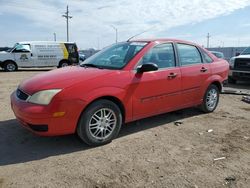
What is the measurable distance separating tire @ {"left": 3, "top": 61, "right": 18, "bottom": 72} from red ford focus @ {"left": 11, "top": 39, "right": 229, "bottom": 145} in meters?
15.0

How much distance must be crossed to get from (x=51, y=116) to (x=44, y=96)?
0.30m

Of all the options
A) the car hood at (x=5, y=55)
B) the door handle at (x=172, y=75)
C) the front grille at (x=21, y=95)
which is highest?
the car hood at (x=5, y=55)

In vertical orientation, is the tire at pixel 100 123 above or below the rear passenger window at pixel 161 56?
below

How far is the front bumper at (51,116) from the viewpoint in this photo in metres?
3.79

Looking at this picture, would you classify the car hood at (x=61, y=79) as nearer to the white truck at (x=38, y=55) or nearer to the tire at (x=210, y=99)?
the tire at (x=210, y=99)

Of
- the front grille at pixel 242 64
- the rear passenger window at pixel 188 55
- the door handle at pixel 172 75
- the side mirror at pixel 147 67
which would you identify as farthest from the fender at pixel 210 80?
the front grille at pixel 242 64

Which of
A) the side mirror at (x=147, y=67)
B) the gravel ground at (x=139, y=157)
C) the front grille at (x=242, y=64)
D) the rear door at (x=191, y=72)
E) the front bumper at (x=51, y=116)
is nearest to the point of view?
the gravel ground at (x=139, y=157)

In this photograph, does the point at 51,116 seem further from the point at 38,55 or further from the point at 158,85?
the point at 38,55

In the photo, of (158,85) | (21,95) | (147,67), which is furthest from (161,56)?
(21,95)

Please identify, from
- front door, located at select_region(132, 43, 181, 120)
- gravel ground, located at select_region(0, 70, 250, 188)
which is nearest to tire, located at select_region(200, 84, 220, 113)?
gravel ground, located at select_region(0, 70, 250, 188)

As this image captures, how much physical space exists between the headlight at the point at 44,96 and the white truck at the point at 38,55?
52.7ft

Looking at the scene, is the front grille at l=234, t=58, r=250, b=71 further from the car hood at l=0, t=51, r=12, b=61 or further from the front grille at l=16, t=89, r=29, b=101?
the car hood at l=0, t=51, r=12, b=61

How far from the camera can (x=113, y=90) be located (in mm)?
4238

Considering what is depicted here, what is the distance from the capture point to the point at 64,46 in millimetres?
19891
